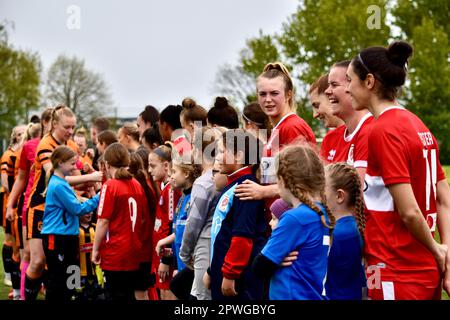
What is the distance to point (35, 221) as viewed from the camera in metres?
8.30

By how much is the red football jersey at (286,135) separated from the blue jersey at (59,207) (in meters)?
3.23

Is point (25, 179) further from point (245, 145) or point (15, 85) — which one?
point (15, 85)

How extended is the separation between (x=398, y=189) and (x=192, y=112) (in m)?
3.31

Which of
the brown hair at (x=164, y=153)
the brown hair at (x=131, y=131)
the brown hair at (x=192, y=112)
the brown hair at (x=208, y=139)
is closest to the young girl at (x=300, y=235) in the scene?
the brown hair at (x=208, y=139)

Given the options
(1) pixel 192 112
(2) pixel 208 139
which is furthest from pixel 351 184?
(1) pixel 192 112

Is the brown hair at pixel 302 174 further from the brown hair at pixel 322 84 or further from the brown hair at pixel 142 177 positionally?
the brown hair at pixel 142 177

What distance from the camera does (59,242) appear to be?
8.13 meters

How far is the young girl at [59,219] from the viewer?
26.6ft

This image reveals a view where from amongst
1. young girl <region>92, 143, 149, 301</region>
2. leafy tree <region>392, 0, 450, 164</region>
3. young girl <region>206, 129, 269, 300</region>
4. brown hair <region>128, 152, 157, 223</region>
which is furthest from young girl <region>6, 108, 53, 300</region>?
leafy tree <region>392, 0, 450, 164</region>

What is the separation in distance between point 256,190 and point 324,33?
25.0 meters

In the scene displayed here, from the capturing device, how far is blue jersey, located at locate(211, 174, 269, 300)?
5035 mm

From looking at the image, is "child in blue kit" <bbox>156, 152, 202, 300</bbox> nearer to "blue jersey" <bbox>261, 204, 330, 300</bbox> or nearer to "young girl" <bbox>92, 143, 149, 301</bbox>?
"young girl" <bbox>92, 143, 149, 301</bbox>
